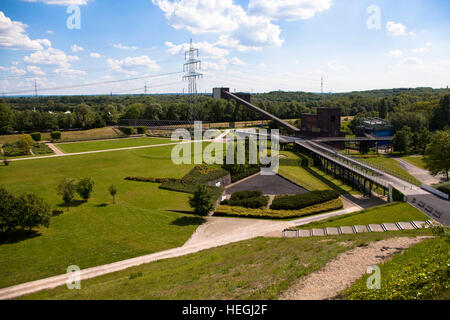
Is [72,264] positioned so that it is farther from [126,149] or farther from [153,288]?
[126,149]

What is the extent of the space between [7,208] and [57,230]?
4.07 metres

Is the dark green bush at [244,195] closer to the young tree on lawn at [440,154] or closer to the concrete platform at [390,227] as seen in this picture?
the concrete platform at [390,227]

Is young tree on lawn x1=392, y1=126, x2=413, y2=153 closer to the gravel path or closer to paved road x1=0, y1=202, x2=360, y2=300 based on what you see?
paved road x1=0, y1=202, x2=360, y2=300

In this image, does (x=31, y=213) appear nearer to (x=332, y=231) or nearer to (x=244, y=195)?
(x=244, y=195)

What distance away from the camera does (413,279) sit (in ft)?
36.3

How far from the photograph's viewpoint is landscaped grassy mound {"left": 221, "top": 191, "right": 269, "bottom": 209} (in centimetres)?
3080

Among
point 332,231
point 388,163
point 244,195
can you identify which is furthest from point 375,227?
point 388,163

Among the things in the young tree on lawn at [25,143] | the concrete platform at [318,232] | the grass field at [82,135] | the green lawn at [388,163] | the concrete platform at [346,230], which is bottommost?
the concrete platform at [318,232]

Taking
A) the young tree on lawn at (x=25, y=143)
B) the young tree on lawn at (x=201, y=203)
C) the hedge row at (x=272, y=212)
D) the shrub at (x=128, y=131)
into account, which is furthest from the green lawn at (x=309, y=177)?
the shrub at (x=128, y=131)

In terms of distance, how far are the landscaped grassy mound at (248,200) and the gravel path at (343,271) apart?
14406 millimetres

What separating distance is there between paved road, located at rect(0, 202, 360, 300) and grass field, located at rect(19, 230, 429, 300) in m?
1.20

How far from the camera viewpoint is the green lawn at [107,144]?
215 feet

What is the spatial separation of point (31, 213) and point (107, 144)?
164ft
